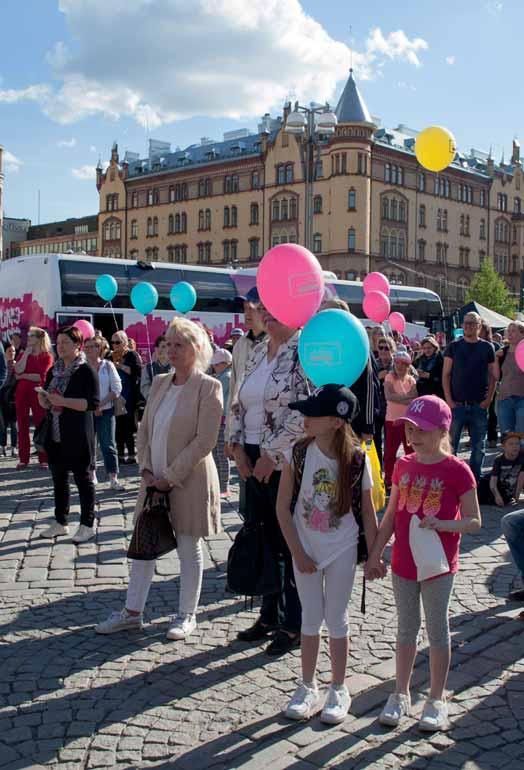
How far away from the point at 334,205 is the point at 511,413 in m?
56.6

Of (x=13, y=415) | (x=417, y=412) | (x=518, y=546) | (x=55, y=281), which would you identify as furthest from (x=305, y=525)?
(x=55, y=281)

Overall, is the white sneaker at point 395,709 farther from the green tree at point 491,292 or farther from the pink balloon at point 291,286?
the green tree at point 491,292

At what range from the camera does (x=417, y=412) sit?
3828mm

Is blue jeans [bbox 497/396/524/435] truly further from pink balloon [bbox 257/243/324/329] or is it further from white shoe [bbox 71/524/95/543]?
white shoe [bbox 71/524/95/543]

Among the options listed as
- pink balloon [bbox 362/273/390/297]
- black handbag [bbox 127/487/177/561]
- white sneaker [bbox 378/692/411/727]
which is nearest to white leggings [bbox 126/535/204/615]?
black handbag [bbox 127/487/177/561]

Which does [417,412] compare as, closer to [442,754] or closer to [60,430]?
[442,754]

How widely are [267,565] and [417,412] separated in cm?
139

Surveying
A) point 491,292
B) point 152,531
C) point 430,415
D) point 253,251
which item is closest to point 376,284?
point 152,531

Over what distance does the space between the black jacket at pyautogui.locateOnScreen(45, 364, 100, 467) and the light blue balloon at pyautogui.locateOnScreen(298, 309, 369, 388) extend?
2.75 meters

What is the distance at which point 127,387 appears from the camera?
1207 cm

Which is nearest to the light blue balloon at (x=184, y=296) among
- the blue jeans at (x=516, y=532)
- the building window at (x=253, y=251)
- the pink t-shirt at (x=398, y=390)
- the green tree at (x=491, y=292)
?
the pink t-shirt at (x=398, y=390)

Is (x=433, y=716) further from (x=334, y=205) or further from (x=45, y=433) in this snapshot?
(x=334, y=205)

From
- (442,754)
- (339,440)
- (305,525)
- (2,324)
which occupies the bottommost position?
(442,754)

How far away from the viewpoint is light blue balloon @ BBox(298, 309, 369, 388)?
486cm
